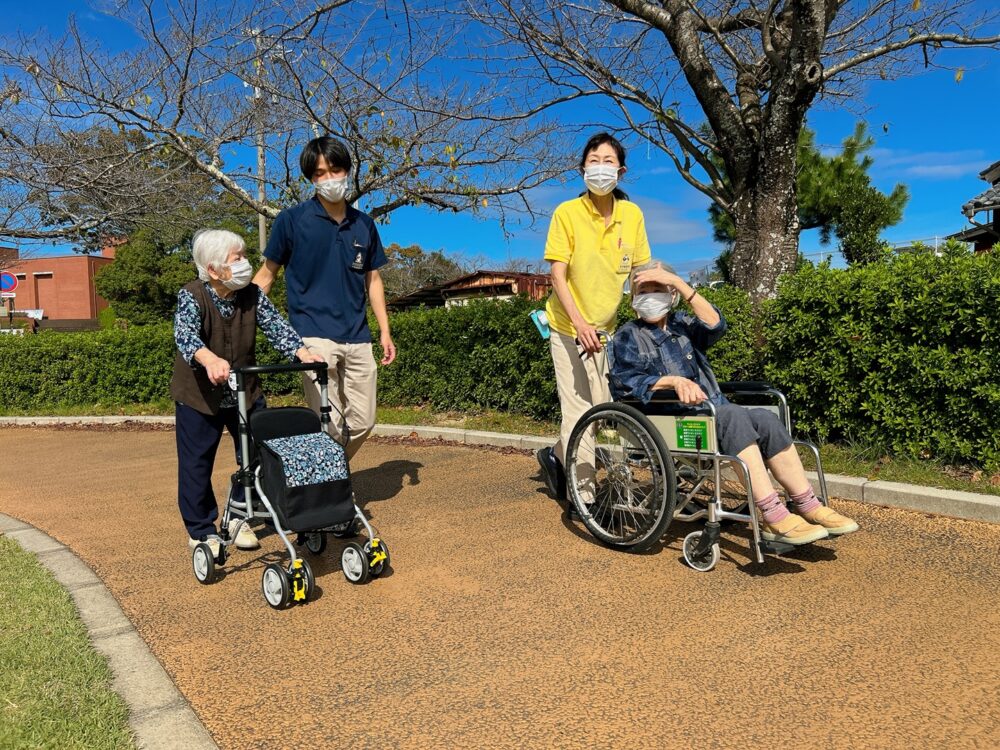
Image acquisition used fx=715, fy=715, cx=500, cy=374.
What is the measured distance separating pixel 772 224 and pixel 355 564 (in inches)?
195

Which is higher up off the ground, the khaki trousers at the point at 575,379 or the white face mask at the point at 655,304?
the white face mask at the point at 655,304

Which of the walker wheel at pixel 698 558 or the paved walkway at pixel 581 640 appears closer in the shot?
the paved walkway at pixel 581 640

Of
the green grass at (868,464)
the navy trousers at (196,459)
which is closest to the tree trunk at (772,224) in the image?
the green grass at (868,464)

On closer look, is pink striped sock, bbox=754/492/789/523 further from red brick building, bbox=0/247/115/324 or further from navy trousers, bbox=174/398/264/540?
red brick building, bbox=0/247/115/324

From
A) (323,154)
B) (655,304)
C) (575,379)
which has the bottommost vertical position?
(575,379)

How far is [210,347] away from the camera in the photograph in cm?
329

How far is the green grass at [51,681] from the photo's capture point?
1.91 m

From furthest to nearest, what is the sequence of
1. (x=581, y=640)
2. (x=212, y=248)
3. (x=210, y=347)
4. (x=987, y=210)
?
(x=987, y=210) → (x=210, y=347) → (x=212, y=248) → (x=581, y=640)

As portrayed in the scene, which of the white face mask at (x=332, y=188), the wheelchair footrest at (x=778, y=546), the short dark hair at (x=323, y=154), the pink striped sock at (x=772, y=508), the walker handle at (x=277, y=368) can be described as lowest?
the wheelchair footrest at (x=778, y=546)

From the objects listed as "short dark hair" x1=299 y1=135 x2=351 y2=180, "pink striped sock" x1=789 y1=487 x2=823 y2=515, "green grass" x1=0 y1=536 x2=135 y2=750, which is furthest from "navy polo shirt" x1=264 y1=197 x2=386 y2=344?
"pink striped sock" x1=789 y1=487 x2=823 y2=515

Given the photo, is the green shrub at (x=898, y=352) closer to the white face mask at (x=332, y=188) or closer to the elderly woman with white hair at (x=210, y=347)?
the white face mask at (x=332, y=188)

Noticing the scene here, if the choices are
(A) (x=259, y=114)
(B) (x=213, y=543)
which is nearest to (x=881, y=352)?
(B) (x=213, y=543)

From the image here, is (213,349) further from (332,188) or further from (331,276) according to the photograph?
(332,188)

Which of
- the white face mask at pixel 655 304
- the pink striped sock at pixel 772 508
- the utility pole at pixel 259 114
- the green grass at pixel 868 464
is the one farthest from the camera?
the utility pole at pixel 259 114
